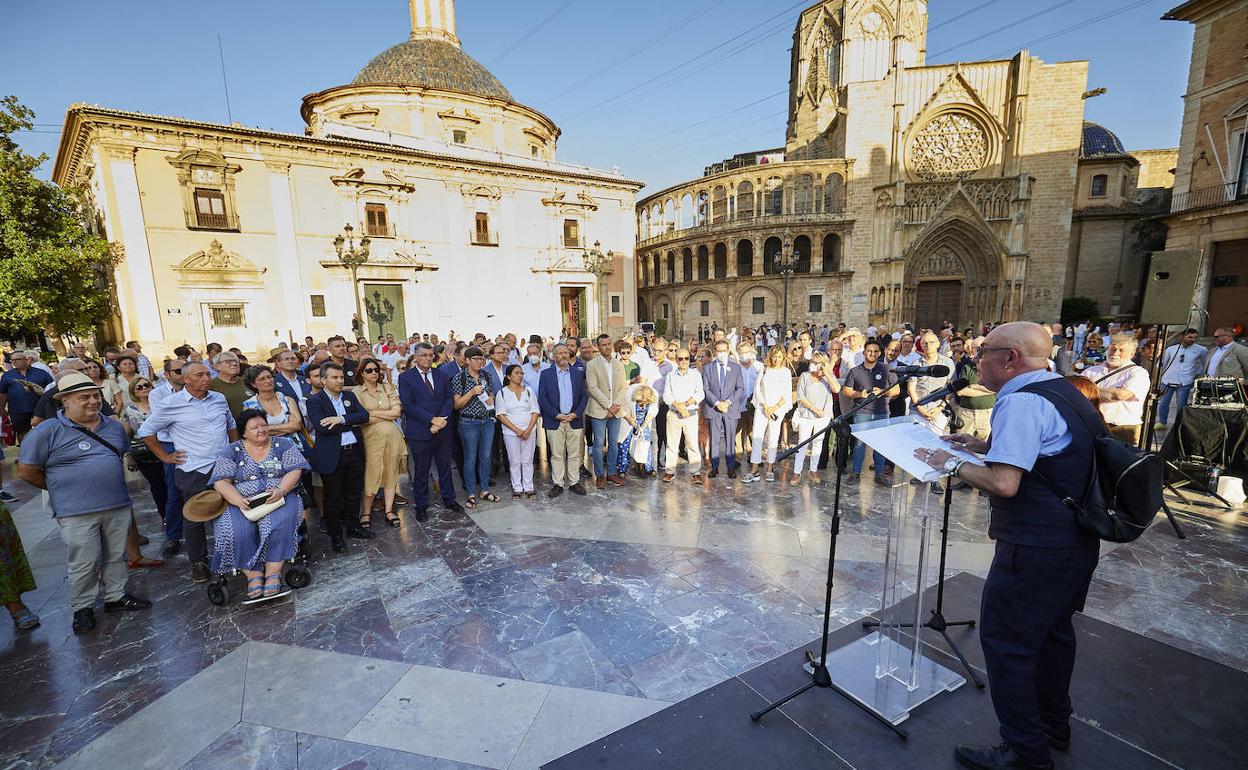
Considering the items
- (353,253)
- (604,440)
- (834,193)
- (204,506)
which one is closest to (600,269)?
(353,253)

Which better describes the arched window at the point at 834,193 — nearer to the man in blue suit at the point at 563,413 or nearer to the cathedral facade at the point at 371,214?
the cathedral facade at the point at 371,214

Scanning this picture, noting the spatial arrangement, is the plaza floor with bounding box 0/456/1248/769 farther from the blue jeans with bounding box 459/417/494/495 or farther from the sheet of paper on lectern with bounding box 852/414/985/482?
the sheet of paper on lectern with bounding box 852/414/985/482

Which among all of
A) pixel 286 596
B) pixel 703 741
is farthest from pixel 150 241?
pixel 703 741

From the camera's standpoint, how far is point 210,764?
2506 millimetres

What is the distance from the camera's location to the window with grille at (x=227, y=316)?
1833 cm

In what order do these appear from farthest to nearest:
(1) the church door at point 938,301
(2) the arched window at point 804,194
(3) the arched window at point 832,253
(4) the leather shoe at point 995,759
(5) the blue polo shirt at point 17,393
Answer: (3) the arched window at point 832,253, (2) the arched window at point 804,194, (1) the church door at point 938,301, (5) the blue polo shirt at point 17,393, (4) the leather shoe at point 995,759

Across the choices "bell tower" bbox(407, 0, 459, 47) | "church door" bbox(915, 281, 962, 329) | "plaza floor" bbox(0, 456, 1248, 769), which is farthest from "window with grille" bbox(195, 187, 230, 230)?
"church door" bbox(915, 281, 962, 329)

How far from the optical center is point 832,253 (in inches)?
1268

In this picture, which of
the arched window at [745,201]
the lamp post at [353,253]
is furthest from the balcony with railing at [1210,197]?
the lamp post at [353,253]

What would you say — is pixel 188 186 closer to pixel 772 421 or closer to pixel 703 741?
pixel 772 421

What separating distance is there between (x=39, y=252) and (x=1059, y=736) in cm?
2359

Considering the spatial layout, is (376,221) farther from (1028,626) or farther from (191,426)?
(1028,626)

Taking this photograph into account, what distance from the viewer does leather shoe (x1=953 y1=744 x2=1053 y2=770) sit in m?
2.28

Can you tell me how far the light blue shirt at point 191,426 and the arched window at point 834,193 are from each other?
31.4 metres
